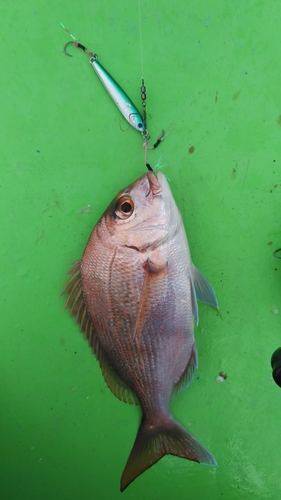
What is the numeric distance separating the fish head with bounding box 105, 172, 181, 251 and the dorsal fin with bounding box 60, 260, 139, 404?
245 millimetres

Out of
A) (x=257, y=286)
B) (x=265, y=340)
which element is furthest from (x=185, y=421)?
(x=257, y=286)

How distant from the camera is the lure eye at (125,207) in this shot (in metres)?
0.99

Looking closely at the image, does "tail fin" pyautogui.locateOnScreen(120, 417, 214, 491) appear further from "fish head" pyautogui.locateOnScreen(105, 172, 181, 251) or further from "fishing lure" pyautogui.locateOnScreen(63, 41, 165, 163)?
"fishing lure" pyautogui.locateOnScreen(63, 41, 165, 163)

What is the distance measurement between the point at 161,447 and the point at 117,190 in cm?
100

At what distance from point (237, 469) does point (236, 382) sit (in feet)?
1.25

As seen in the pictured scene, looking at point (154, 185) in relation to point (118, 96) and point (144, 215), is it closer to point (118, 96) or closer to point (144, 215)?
point (144, 215)

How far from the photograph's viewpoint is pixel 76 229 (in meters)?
1.25

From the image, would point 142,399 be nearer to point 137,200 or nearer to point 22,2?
point 137,200

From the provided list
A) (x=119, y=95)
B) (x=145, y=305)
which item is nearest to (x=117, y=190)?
(x=119, y=95)

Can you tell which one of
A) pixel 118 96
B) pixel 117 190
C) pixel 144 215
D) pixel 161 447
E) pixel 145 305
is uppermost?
pixel 118 96

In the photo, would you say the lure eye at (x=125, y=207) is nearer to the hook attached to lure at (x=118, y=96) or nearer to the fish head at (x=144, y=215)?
the fish head at (x=144, y=215)

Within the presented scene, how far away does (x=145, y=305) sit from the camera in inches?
40.9

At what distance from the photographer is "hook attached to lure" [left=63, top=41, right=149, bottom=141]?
119cm

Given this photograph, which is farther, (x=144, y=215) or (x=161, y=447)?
(x=161, y=447)
